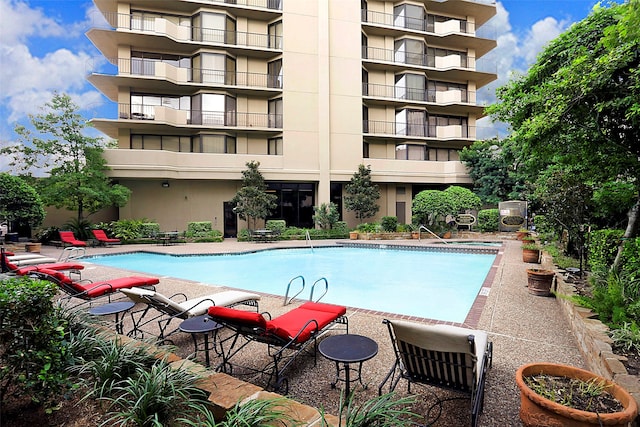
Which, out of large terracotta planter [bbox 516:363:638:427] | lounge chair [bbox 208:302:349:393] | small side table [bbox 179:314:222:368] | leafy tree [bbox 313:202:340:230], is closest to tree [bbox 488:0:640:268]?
large terracotta planter [bbox 516:363:638:427]

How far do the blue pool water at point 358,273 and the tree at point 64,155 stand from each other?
5.00 metres

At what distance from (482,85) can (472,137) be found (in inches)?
204

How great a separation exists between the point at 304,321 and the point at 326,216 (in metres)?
17.0

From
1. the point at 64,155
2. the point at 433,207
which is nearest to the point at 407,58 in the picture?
the point at 433,207

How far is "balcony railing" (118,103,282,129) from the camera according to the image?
64.7 ft

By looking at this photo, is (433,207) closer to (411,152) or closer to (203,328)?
(411,152)

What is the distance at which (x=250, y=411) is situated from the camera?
220cm

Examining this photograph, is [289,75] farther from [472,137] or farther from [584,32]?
[584,32]

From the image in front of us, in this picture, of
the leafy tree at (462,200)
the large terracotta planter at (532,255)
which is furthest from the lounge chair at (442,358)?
the leafy tree at (462,200)

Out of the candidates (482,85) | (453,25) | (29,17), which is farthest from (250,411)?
(482,85)

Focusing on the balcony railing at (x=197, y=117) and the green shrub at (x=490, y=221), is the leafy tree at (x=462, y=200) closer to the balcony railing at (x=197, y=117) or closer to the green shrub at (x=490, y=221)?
the green shrub at (x=490, y=221)

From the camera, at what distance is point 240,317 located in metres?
3.28

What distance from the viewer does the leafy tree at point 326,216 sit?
21031 millimetres

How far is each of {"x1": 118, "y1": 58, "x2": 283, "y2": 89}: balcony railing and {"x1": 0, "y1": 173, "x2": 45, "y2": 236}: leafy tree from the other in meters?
9.14
